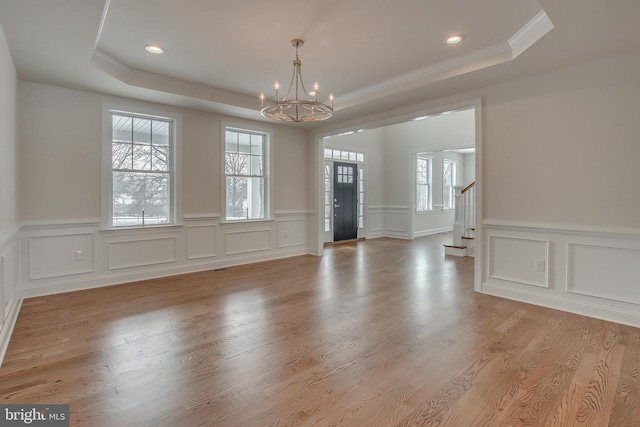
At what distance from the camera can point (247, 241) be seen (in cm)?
591

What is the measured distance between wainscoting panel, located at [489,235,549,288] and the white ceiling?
1897mm

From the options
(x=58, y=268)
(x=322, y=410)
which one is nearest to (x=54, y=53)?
(x=58, y=268)

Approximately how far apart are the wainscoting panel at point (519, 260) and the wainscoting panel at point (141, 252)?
4.48 metres

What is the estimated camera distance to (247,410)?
1863 mm

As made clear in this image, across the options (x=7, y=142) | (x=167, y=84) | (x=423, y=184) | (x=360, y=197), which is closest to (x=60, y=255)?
(x=7, y=142)

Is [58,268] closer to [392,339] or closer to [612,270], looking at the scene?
[392,339]

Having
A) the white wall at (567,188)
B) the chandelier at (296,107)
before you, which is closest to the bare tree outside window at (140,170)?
the chandelier at (296,107)

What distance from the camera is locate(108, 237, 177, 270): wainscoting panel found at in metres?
4.53

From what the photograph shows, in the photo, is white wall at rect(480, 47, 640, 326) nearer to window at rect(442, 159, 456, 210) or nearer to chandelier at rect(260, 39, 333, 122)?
chandelier at rect(260, 39, 333, 122)

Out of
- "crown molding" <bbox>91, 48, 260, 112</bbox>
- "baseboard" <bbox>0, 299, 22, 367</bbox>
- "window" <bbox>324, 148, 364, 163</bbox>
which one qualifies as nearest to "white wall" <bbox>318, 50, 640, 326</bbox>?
"crown molding" <bbox>91, 48, 260, 112</bbox>

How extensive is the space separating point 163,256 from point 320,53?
3.60 m

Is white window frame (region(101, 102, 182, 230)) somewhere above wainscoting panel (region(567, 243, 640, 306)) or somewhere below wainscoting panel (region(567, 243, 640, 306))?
above

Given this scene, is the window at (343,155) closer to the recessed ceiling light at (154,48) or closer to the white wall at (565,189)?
the white wall at (565,189)

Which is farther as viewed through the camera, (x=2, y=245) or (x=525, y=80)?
(x=525, y=80)
